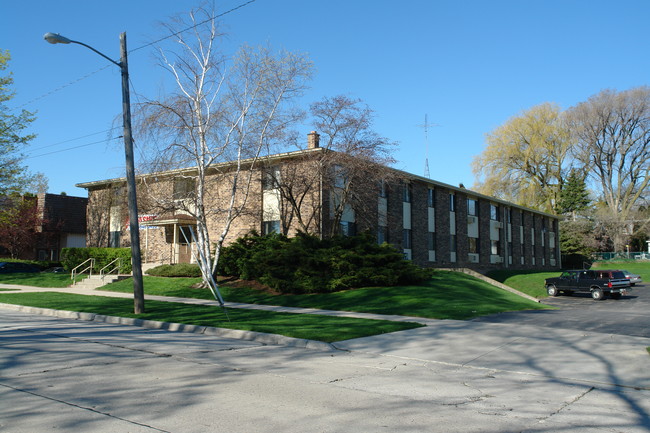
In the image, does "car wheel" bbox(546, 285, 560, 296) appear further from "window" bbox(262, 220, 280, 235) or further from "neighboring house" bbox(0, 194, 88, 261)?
"neighboring house" bbox(0, 194, 88, 261)

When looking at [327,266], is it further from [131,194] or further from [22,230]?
[22,230]

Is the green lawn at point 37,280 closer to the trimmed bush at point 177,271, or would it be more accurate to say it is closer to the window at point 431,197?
the trimmed bush at point 177,271

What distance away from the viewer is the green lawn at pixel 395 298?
16750mm

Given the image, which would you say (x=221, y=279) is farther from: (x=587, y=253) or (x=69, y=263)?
(x=587, y=253)

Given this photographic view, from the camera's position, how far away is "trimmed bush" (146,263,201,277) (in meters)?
26.9

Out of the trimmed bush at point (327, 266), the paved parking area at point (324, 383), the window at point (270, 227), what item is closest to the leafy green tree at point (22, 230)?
the window at point (270, 227)

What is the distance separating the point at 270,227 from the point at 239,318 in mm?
14143

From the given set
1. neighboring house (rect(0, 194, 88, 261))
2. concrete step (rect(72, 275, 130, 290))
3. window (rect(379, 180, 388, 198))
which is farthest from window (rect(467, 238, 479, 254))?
neighboring house (rect(0, 194, 88, 261))

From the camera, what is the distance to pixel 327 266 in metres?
21.7

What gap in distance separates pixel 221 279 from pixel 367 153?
884cm

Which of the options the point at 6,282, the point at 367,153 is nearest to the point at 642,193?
the point at 367,153

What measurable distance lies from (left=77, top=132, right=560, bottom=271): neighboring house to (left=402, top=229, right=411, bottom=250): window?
0.06 meters

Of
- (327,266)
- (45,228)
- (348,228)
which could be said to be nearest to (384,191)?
(348,228)

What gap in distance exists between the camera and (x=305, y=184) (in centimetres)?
2456
